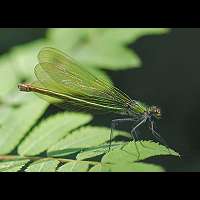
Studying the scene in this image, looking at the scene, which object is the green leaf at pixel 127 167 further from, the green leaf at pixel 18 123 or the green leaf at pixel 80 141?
the green leaf at pixel 18 123

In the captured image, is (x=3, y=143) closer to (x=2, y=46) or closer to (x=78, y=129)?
(x=78, y=129)

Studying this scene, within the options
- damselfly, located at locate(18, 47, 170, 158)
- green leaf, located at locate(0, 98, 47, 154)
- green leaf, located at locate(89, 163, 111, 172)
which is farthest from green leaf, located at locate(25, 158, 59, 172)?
damselfly, located at locate(18, 47, 170, 158)

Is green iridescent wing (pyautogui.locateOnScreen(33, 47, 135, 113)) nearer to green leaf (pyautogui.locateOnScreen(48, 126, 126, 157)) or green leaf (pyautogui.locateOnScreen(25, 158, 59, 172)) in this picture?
green leaf (pyautogui.locateOnScreen(48, 126, 126, 157))

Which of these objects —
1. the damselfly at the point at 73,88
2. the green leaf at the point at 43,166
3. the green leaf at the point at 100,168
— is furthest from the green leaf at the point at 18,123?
the green leaf at the point at 100,168

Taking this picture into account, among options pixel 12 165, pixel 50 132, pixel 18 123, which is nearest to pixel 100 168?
pixel 12 165

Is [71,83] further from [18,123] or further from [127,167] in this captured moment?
[127,167]
